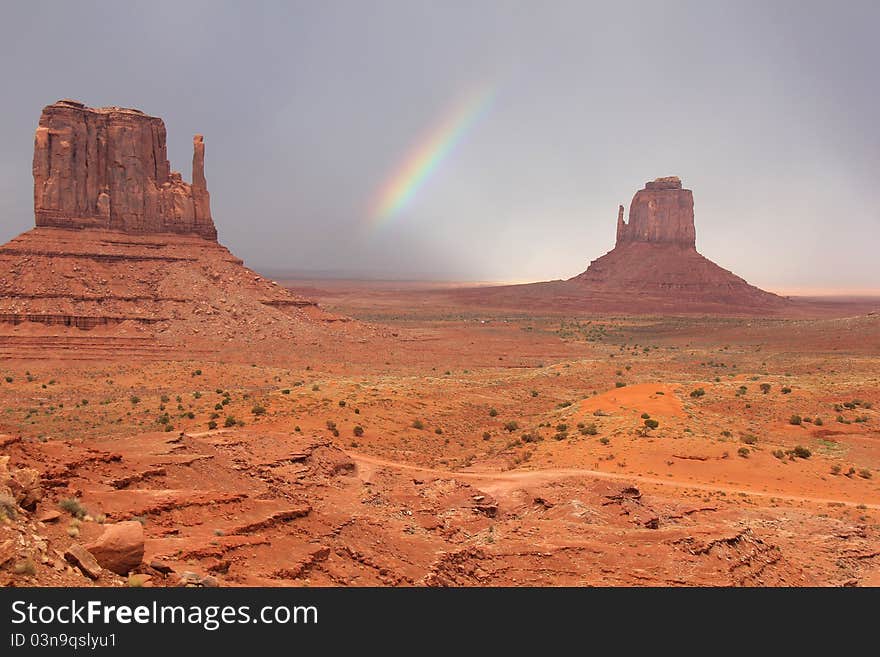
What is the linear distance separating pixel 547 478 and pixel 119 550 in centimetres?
1433

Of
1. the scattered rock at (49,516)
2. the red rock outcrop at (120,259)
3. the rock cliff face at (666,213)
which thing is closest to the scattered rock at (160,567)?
the scattered rock at (49,516)

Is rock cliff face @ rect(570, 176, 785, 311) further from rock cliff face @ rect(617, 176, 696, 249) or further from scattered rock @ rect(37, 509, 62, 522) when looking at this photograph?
scattered rock @ rect(37, 509, 62, 522)

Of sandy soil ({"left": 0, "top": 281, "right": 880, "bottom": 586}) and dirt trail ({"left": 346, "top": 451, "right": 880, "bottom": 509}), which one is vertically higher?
sandy soil ({"left": 0, "top": 281, "right": 880, "bottom": 586})

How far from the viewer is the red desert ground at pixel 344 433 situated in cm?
1180

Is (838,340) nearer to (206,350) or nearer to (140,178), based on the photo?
(206,350)

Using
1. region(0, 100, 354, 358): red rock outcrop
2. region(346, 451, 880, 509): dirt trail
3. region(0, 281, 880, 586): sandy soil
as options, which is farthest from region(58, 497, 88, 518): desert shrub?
region(0, 100, 354, 358): red rock outcrop

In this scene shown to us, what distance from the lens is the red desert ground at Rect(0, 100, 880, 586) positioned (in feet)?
38.7

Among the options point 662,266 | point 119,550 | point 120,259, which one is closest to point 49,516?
point 119,550

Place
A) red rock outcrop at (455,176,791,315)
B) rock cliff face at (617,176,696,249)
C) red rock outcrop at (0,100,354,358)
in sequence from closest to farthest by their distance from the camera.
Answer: red rock outcrop at (0,100,354,358) < red rock outcrop at (455,176,791,315) < rock cliff face at (617,176,696,249)

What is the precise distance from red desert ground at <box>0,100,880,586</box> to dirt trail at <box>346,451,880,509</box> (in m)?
0.15

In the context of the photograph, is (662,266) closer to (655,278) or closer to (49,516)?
(655,278)

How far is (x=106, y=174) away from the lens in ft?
212

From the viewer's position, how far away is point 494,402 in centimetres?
3797

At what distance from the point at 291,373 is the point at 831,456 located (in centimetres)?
3378
